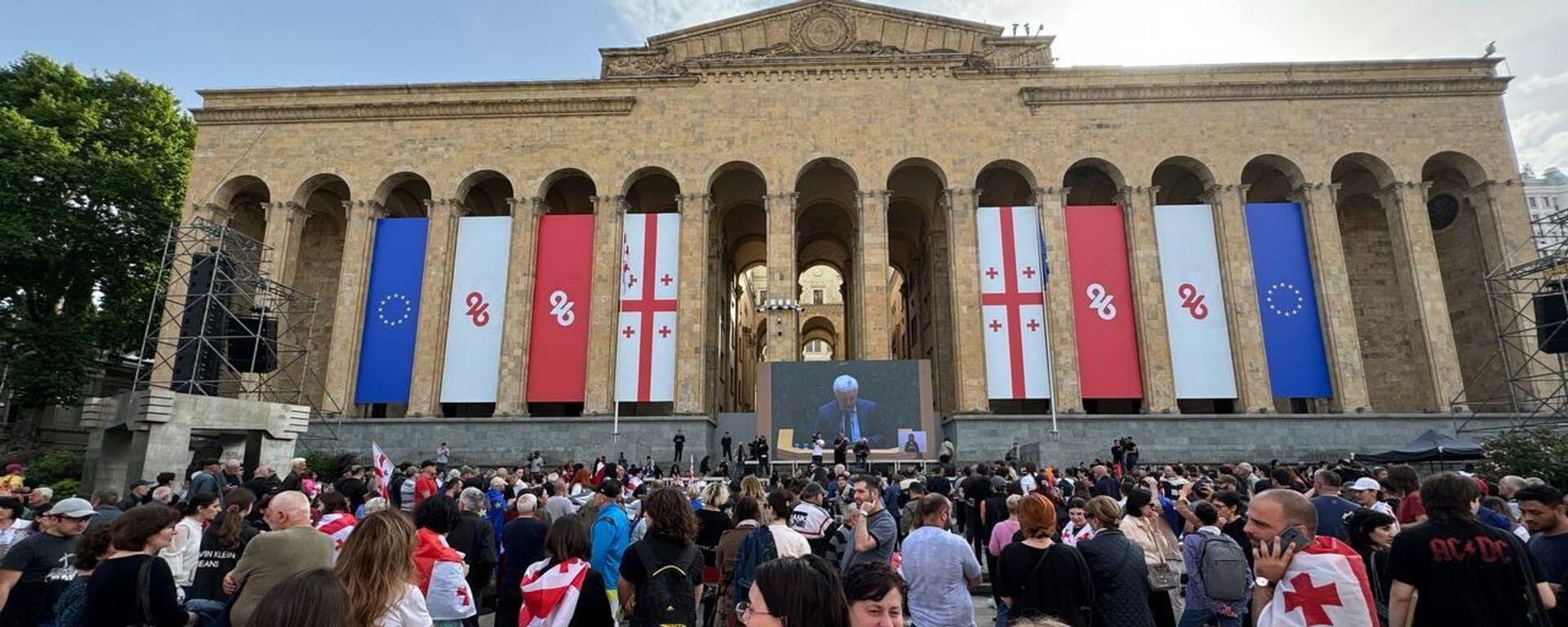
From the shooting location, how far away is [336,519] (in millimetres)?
5477

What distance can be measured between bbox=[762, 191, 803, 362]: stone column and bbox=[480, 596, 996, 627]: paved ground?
610 inches

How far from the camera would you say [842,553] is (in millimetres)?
5754

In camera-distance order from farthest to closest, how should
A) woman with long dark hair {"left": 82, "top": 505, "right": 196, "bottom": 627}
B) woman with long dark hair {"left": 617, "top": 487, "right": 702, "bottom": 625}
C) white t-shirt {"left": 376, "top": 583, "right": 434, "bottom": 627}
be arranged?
woman with long dark hair {"left": 617, "top": 487, "right": 702, "bottom": 625}
woman with long dark hair {"left": 82, "top": 505, "right": 196, "bottom": 627}
white t-shirt {"left": 376, "top": 583, "right": 434, "bottom": 627}

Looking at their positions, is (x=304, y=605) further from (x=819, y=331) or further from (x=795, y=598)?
(x=819, y=331)

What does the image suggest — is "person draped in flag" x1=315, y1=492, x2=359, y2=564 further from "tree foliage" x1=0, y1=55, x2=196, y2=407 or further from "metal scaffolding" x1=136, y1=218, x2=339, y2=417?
"tree foliage" x1=0, y1=55, x2=196, y2=407

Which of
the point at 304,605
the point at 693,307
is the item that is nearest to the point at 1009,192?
the point at 693,307

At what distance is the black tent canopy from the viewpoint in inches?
647

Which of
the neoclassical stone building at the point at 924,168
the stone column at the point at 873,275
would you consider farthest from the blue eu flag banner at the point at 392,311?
the stone column at the point at 873,275

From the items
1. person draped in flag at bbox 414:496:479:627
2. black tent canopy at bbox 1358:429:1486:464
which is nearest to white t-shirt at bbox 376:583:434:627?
person draped in flag at bbox 414:496:479:627

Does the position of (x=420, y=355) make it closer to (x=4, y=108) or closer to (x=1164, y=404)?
(x=4, y=108)

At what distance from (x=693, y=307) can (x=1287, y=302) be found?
19.7 m

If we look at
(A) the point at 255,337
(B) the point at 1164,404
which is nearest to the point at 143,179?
(A) the point at 255,337

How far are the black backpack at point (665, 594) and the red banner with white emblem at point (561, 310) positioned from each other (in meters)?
21.3

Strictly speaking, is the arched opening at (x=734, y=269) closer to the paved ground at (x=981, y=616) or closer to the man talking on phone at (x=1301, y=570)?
the paved ground at (x=981, y=616)
